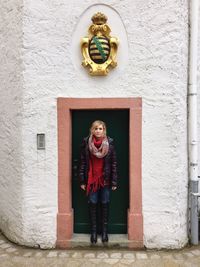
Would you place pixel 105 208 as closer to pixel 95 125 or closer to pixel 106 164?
pixel 106 164

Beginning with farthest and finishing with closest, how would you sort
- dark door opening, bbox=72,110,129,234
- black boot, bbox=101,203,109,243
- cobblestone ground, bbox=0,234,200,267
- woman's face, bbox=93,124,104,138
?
dark door opening, bbox=72,110,129,234 < black boot, bbox=101,203,109,243 < woman's face, bbox=93,124,104,138 < cobblestone ground, bbox=0,234,200,267

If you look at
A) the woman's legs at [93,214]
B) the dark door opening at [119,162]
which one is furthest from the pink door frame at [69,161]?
the woman's legs at [93,214]

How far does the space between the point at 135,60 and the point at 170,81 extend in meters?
0.63

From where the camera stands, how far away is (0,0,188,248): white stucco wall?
5270 millimetres

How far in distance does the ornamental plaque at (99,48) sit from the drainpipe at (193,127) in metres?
1.25

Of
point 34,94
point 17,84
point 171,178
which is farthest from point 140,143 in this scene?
point 17,84

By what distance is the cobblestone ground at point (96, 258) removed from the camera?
16.2 ft

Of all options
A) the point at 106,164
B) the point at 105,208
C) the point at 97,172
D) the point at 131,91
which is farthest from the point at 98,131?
the point at 105,208

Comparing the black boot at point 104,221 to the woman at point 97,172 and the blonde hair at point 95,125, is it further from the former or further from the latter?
the blonde hair at point 95,125

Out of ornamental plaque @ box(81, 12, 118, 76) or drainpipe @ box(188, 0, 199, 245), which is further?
drainpipe @ box(188, 0, 199, 245)

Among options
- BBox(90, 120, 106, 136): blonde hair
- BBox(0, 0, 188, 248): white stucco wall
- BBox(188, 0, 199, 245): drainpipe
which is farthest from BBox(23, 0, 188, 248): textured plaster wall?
BBox(90, 120, 106, 136): blonde hair

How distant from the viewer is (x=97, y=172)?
5406 millimetres

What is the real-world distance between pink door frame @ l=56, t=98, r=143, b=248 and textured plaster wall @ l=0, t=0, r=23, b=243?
0.66 meters

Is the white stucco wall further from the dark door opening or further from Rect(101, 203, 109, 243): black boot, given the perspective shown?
Rect(101, 203, 109, 243): black boot
